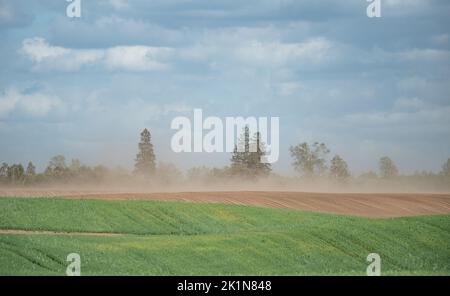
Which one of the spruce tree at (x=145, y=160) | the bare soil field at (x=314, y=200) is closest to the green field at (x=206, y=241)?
the bare soil field at (x=314, y=200)

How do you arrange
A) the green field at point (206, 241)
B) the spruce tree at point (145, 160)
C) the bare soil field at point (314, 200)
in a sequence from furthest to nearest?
the spruce tree at point (145, 160) < the bare soil field at point (314, 200) < the green field at point (206, 241)

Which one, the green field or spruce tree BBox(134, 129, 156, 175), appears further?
spruce tree BBox(134, 129, 156, 175)

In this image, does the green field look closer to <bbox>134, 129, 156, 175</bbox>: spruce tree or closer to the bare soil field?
the bare soil field

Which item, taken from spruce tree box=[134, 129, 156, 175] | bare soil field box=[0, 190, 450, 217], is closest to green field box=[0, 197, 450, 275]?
bare soil field box=[0, 190, 450, 217]

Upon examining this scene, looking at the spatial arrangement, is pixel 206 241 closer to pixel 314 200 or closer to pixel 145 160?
pixel 314 200

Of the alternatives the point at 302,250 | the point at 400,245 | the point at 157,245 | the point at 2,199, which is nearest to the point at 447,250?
the point at 400,245

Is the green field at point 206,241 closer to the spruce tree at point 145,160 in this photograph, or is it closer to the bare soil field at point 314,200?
the bare soil field at point 314,200

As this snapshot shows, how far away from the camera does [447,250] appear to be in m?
47.8

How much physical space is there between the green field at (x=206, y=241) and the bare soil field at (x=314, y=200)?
5.14m

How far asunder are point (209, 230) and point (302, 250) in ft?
29.4

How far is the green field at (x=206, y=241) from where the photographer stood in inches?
1394

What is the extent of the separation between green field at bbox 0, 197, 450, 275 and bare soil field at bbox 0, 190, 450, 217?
203 inches

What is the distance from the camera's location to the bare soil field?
2438 inches
